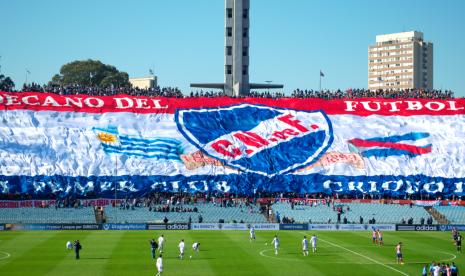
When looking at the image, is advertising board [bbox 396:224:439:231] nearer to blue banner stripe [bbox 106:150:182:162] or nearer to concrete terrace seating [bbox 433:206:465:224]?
concrete terrace seating [bbox 433:206:465:224]

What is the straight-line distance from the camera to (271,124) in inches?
2970

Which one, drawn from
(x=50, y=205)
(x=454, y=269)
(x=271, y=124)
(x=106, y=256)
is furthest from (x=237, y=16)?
(x=454, y=269)

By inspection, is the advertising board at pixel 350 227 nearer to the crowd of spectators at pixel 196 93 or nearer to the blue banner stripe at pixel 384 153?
the blue banner stripe at pixel 384 153

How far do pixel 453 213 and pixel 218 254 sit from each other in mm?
41423

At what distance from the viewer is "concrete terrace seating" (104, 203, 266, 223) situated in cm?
6556

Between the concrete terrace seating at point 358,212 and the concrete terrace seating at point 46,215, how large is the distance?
83.9ft

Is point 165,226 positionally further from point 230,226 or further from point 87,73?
point 87,73

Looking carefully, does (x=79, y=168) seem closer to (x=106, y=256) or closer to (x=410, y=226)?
(x=106, y=256)

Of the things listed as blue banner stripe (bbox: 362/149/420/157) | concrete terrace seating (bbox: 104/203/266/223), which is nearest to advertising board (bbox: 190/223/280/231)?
concrete terrace seating (bbox: 104/203/266/223)

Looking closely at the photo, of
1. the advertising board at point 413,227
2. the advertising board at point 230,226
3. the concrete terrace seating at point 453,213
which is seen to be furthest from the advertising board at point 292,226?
the concrete terrace seating at point 453,213

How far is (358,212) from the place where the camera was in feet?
231

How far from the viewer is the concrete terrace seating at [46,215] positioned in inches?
2492

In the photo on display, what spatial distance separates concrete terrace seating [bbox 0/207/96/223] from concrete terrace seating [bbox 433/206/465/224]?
4747 centimetres

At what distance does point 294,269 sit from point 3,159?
153ft
